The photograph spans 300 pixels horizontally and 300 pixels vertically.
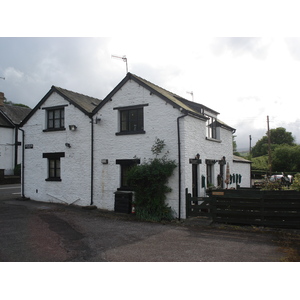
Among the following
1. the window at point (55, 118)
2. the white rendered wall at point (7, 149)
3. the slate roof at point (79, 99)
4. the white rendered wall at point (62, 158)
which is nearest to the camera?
the white rendered wall at point (62, 158)

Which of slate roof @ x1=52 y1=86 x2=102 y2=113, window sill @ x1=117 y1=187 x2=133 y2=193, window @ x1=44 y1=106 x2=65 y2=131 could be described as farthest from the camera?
window @ x1=44 y1=106 x2=65 y2=131

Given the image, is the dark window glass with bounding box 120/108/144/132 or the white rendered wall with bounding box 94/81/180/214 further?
the dark window glass with bounding box 120/108/144/132

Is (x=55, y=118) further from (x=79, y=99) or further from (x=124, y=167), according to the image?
(x=124, y=167)

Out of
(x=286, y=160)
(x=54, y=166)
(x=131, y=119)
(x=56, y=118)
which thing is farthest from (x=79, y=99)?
(x=286, y=160)

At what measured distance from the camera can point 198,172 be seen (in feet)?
47.3

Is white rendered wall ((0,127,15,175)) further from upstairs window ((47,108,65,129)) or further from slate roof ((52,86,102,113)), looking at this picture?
upstairs window ((47,108,65,129))

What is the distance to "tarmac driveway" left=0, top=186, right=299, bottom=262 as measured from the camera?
7.23 m

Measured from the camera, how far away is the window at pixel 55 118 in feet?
54.1

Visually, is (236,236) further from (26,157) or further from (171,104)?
(26,157)

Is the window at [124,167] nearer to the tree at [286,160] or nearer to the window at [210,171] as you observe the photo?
the window at [210,171]

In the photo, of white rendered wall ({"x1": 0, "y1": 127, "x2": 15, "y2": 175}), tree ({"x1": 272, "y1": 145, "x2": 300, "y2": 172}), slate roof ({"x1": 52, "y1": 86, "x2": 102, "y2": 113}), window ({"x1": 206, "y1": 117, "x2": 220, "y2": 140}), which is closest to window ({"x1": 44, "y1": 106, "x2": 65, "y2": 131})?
slate roof ({"x1": 52, "y1": 86, "x2": 102, "y2": 113})

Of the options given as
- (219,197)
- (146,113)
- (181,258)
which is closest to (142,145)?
(146,113)

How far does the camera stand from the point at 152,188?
12438 mm

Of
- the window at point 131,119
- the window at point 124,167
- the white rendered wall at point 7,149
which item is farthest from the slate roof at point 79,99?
the white rendered wall at point 7,149
